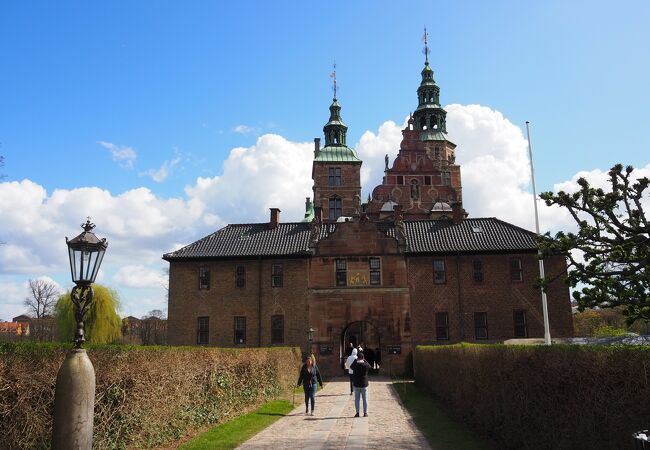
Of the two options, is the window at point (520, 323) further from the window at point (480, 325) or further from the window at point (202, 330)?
the window at point (202, 330)

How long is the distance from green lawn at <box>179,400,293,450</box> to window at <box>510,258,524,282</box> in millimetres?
20125

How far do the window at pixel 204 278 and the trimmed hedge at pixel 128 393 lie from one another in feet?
62.3

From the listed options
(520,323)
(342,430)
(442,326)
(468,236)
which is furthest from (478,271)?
(342,430)

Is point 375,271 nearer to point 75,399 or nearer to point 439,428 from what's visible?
point 439,428

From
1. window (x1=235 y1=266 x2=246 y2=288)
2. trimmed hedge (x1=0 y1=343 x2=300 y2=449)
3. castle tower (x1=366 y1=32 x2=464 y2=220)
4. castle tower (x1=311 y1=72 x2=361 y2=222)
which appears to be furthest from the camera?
castle tower (x1=311 y1=72 x2=361 y2=222)

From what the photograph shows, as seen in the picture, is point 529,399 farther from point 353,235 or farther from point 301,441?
point 353,235

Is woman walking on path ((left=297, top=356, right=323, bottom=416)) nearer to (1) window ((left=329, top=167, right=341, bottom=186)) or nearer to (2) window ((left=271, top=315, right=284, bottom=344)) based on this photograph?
(2) window ((left=271, top=315, right=284, bottom=344))

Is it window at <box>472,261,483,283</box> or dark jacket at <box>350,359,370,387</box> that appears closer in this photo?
dark jacket at <box>350,359,370,387</box>

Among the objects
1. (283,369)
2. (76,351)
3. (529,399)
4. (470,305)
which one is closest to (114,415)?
(76,351)

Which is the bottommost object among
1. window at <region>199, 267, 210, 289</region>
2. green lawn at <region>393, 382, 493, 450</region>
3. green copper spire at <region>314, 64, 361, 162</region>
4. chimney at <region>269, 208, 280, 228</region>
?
green lawn at <region>393, 382, 493, 450</region>

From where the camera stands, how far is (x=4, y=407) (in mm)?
8812

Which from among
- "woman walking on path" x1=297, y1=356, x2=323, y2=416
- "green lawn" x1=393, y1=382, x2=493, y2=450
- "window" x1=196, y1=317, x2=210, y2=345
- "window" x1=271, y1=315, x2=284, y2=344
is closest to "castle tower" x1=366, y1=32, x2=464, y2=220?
"window" x1=271, y1=315, x2=284, y2=344

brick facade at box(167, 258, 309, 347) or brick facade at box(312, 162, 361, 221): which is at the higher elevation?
brick facade at box(312, 162, 361, 221)

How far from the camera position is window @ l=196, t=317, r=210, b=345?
113 feet
